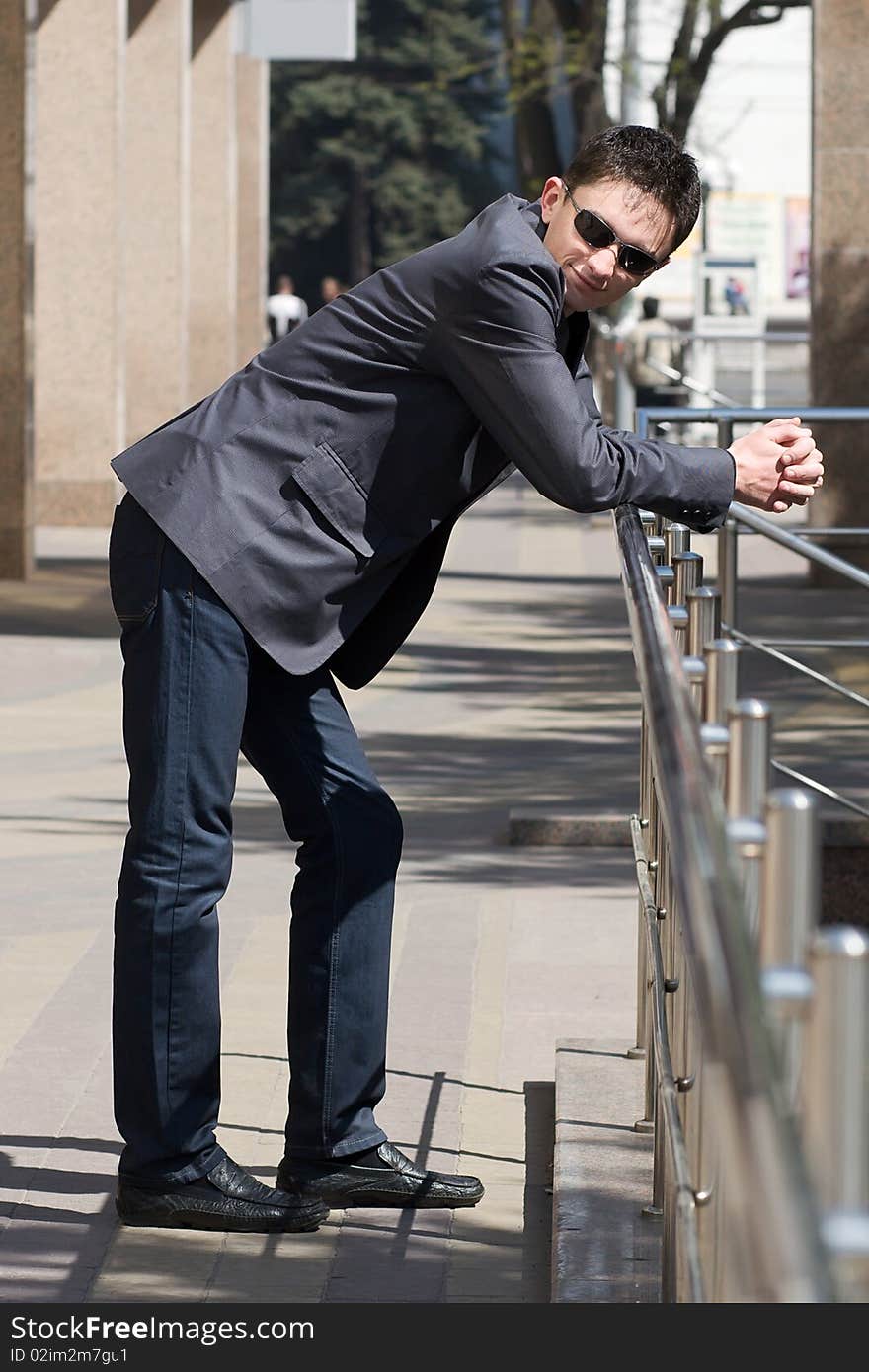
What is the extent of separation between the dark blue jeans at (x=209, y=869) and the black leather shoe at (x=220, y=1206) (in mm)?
27

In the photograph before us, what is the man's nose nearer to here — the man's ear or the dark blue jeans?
the man's ear

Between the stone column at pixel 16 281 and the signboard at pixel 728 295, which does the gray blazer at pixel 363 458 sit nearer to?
the stone column at pixel 16 281

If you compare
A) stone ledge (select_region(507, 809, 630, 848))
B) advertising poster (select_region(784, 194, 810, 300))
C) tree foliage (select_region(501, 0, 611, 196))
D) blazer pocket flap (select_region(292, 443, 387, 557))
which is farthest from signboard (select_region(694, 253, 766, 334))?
blazer pocket flap (select_region(292, 443, 387, 557))

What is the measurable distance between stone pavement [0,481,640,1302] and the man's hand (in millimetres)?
1215

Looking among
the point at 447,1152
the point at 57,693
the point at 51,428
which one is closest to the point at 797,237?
the point at 51,428

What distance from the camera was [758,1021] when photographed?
129cm

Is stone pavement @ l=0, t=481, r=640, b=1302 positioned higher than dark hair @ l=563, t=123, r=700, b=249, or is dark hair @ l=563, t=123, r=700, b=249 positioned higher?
dark hair @ l=563, t=123, r=700, b=249

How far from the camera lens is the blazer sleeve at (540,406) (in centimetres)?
343

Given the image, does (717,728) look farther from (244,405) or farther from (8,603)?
(8,603)

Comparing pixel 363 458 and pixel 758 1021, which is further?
pixel 363 458

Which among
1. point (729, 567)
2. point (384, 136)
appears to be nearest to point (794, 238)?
point (384, 136)

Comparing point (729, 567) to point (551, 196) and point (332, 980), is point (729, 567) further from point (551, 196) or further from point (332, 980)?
point (551, 196)

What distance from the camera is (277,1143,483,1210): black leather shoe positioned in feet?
13.1

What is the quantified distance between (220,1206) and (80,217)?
15.5m
